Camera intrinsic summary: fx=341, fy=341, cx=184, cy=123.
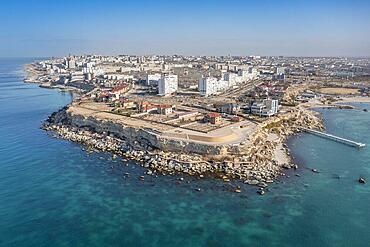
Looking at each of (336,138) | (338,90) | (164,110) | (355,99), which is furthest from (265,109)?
(338,90)

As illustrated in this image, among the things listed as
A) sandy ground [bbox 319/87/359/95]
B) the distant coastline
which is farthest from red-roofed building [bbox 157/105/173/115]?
sandy ground [bbox 319/87/359/95]

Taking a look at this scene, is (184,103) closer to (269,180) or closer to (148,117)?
(148,117)

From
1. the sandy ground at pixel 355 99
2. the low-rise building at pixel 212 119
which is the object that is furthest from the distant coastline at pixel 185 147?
the sandy ground at pixel 355 99

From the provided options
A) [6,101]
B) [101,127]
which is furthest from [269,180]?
[6,101]

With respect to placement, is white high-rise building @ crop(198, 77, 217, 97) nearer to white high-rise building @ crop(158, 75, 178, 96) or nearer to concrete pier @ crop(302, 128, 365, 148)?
white high-rise building @ crop(158, 75, 178, 96)

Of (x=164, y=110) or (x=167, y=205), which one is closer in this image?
(x=167, y=205)

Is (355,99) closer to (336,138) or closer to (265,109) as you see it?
(265,109)
